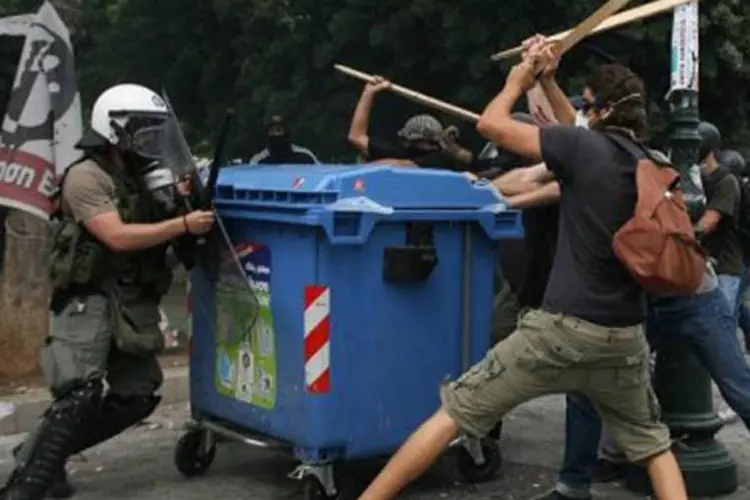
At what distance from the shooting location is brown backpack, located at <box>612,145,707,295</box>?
409 centimetres

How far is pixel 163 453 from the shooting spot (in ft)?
20.1

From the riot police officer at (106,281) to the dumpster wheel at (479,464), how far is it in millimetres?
1418

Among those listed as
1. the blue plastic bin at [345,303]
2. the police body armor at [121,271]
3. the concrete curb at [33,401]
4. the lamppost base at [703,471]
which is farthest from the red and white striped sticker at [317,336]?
the concrete curb at [33,401]

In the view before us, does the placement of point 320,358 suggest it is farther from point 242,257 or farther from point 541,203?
point 541,203

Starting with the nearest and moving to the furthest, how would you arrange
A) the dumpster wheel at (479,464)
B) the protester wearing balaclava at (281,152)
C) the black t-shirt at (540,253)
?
the black t-shirt at (540,253) < the dumpster wheel at (479,464) < the protester wearing balaclava at (281,152)

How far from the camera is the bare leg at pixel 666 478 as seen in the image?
4.37 m

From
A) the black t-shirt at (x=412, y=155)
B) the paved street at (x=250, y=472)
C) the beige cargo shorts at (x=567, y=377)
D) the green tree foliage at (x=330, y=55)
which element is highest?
the green tree foliage at (x=330, y=55)

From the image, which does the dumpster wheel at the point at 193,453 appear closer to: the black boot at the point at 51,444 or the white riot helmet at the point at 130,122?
the black boot at the point at 51,444

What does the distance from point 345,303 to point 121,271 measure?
37.6 inches

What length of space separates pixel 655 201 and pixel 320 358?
4.83 feet

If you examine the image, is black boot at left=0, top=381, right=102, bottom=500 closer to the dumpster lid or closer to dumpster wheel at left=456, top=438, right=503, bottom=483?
the dumpster lid

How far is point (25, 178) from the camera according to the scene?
7242 mm

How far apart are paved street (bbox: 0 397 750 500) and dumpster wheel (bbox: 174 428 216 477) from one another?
2.1 inches

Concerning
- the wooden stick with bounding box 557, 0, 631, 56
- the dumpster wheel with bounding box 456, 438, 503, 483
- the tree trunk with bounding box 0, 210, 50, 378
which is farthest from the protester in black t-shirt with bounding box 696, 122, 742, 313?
the tree trunk with bounding box 0, 210, 50, 378
